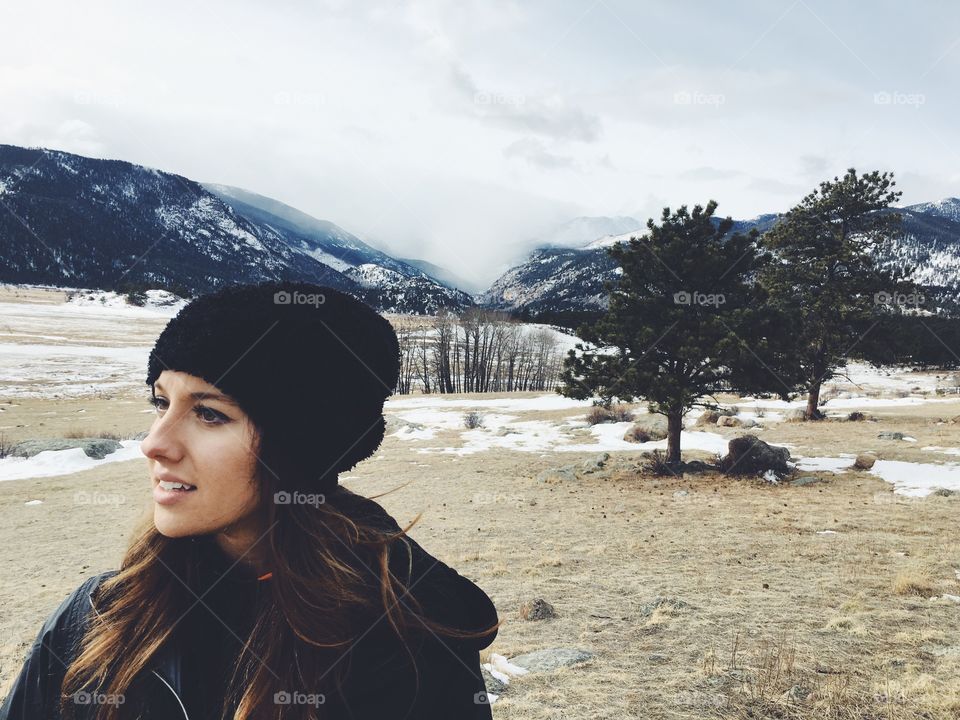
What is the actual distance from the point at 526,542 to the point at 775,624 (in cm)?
552

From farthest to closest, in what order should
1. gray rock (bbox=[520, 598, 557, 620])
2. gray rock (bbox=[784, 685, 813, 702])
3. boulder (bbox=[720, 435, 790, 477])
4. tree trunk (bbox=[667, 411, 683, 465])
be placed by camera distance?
tree trunk (bbox=[667, 411, 683, 465]), boulder (bbox=[720, 435, 790, 477]), gray rock (bbox=[520, 598, 557, 620]), gray rock (bbox=[784, 685, 813, 702])

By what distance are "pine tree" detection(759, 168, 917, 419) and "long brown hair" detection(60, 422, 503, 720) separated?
2616cm

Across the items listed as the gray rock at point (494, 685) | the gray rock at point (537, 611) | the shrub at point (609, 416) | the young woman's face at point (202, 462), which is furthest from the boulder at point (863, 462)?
the young woman's face at point (202, 462)

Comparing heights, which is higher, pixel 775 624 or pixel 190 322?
pixel 190 322

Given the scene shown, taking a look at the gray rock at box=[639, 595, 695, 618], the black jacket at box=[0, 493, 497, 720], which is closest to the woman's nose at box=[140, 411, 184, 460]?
the black jacket at box=[0, 493, 497, 720]

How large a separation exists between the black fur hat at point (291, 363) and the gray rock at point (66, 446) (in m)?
24.4

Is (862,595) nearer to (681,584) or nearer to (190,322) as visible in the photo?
(681,584)

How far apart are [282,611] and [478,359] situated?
229 feet

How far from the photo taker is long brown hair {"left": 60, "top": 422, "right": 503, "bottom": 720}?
1.49m

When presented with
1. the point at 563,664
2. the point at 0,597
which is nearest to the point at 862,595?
the point at 563,664

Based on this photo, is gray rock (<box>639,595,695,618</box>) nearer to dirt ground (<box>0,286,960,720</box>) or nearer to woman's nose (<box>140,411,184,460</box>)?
dirt ground (<box>0,286,960,720</box>)

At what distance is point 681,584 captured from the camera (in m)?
8.23

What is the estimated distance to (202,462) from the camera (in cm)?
155

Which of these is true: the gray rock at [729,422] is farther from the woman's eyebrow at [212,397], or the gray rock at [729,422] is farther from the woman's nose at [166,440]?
the woman's nose at [166,440]
